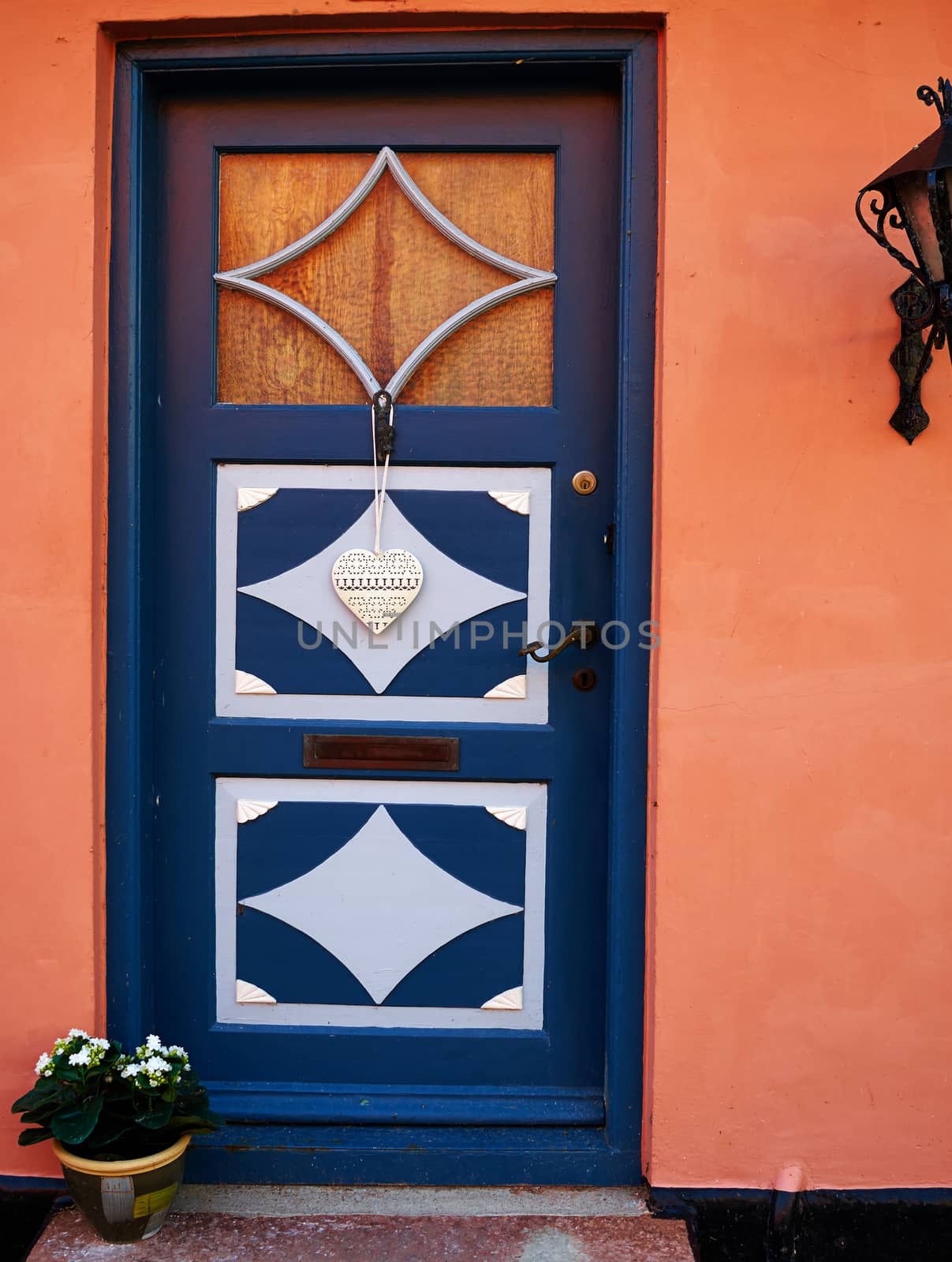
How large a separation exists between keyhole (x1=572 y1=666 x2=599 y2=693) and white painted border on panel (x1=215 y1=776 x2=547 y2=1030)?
257mm

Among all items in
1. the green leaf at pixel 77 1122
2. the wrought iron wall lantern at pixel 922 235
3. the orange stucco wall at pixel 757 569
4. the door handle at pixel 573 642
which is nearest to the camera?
the wrought iron wall lantern at pixel 922 235

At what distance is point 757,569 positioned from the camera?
2.05 m

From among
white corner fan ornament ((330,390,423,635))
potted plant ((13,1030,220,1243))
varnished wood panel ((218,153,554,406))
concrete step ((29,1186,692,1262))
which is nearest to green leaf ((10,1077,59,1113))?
potted plant ((13,1030,220,1243))

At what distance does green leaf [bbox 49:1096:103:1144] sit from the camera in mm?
1889

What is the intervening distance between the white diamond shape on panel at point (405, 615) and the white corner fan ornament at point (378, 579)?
28 millimetres

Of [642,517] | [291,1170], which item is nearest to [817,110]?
[642,517]

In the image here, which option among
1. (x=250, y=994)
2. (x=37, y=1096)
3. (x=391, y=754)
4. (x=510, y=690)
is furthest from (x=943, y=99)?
(x=37, y=1096)

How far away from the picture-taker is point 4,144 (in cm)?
206

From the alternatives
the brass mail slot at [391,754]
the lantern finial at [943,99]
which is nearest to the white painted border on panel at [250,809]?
the brass mail slot at [391,754]

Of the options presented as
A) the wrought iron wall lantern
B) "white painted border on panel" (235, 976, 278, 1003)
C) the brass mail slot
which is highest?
the wrought iron wall lantern

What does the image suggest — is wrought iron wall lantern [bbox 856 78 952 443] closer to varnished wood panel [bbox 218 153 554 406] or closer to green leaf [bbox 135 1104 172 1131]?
varnished wood panel [bbox 218 153 554 406]

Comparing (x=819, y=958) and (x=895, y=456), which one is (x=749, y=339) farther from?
(x=819, y=958)

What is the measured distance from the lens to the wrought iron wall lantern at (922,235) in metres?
1.65

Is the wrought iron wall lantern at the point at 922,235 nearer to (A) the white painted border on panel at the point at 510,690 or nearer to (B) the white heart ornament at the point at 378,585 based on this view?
(A) the white painted border on panel at the point at 510,690
